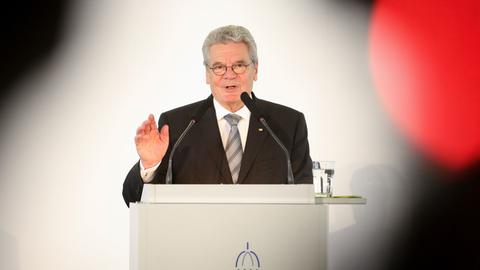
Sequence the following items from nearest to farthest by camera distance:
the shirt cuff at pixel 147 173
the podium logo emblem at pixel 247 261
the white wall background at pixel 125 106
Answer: the podium logo emblem at pixel 247 261, the shirt cuff at pixel 147 173, the white wall background at pixel 125 106

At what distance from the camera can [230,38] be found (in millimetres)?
4430

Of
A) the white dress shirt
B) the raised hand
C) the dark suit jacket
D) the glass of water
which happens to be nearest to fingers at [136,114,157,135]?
the raised hand

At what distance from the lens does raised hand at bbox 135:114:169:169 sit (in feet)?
10.8

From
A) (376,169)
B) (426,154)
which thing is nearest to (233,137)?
(376,169)

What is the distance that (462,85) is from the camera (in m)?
4.94

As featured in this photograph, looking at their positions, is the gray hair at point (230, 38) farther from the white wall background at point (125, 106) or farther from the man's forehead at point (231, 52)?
the white wall background at point (125, 106)

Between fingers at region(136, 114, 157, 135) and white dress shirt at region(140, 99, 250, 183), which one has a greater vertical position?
white dress shirt at region(140, 99, 250, 183)

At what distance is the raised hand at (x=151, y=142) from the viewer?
130 inches

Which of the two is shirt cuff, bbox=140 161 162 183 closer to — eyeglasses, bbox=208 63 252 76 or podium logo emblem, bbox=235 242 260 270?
podium logo emblem, bbox=235 242 260 270

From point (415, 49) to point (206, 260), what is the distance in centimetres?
258

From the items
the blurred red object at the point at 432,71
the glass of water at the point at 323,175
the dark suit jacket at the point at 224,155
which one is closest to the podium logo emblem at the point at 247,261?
the glass of water at the point at 323,175

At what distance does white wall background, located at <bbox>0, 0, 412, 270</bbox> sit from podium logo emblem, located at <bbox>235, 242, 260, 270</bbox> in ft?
6.32

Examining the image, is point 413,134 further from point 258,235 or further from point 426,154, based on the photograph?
point 258,235

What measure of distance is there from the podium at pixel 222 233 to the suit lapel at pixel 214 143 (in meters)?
1.29
